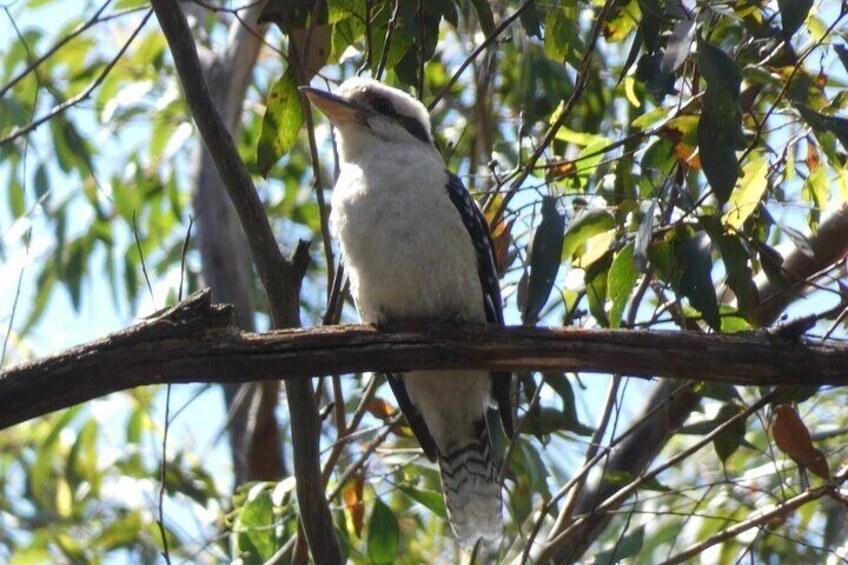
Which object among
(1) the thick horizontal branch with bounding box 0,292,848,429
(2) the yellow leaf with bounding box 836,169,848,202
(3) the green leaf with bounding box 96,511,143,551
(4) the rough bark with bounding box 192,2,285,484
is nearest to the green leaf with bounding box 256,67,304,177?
(1) the thick horizontal branch with bounding box 0,292,848,429

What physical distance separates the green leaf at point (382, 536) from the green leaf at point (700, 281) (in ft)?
4.15

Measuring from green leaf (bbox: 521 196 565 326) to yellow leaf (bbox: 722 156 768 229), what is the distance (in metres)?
0.40

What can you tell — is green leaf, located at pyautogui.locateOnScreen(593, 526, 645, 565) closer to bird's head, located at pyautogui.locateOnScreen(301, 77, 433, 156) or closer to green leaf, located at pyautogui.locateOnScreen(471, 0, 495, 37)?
bird's head, located at pyautogui.locateOnScreen(301, 77, 433, 156)

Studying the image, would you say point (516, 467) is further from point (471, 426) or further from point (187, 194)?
point (187, 194)

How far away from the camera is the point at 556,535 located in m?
3.60

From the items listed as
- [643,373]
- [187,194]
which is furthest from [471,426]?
[187,194]

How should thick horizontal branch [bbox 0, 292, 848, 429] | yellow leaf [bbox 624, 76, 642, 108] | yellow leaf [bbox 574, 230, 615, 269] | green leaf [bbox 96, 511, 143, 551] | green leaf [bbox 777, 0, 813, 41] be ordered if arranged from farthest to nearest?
green leaf [bbox 96, 511, 143, 551] → yellow leaf [bbox 624, 76, 642, 108] → yellow leaf [bbox 574, 230, 615, 269] → green leaf [bbox 777, 0, 813, 41] → thick horizontal branch [bbox 0, 292, 848, 429]

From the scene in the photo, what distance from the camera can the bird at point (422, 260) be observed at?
134 inches

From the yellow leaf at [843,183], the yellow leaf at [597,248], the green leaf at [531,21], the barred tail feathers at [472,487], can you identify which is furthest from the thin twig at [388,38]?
the yellow leaf at [843,183]

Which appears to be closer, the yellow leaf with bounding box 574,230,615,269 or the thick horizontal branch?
the thick horizontal branch

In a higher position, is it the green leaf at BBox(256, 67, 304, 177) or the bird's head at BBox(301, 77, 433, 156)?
the bird's head at BBox(301, 77, 433, 156)

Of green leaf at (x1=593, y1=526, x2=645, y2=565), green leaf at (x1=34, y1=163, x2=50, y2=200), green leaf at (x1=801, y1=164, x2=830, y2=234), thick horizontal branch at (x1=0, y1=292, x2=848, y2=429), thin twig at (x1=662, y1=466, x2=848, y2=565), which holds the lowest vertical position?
thin twig at (x1=662, y1=466, x2=848, y2=565)

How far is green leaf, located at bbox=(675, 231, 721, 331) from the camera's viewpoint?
3.00 meters

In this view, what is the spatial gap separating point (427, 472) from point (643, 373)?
1.52 meters
